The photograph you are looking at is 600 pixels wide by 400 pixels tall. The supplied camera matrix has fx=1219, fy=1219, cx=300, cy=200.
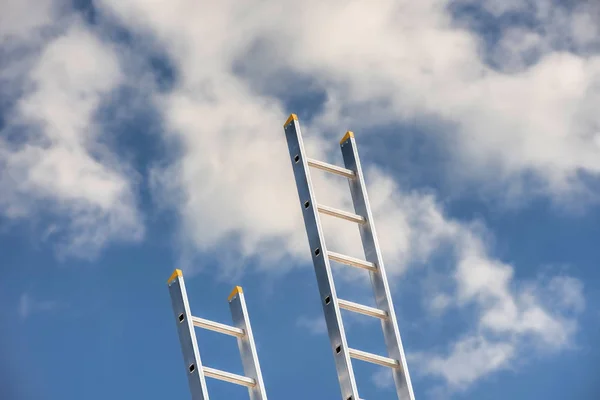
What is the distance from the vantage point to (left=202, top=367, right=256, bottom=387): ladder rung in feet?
34.5

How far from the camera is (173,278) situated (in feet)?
35.3

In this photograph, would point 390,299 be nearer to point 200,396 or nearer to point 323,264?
point 323,264

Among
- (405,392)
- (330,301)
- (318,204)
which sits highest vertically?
(318,204)

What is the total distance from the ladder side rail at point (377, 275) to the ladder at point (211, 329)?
1188 mm

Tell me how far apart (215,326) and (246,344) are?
0.35 meters

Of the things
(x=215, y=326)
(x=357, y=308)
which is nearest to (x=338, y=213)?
(x=357, y=308)

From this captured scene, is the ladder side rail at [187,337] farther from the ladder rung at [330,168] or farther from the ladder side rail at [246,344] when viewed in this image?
the ladder rung at [330,168]

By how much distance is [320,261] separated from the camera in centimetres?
1082

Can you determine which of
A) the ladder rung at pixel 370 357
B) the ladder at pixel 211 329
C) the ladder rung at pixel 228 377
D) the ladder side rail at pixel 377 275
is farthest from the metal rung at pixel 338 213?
the ladder rung at pixel 228 377

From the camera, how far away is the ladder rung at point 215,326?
10.7 m

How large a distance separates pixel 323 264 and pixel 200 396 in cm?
158

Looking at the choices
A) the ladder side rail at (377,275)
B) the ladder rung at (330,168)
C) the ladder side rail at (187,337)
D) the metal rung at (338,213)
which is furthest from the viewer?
the ladder rung at (330,168)

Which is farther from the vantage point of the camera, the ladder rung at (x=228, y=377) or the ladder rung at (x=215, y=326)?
the ladder rung at (x=215, y=326)

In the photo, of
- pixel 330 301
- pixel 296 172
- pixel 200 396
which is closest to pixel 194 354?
pixel 200 396
